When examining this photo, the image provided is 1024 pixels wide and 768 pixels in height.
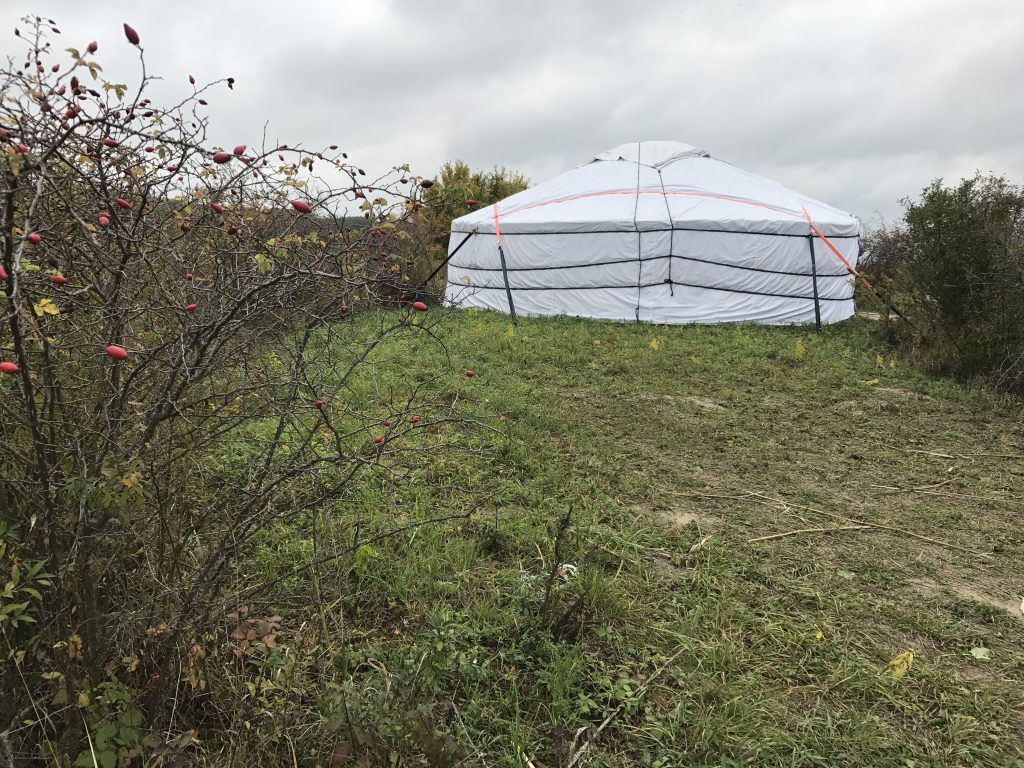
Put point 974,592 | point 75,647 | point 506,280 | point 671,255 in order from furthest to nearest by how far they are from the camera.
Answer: point 506,280
point 671,255
point 974,592
point 75,647

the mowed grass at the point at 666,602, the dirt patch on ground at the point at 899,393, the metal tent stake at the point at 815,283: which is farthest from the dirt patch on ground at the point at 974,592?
the metal tent stake at the point at 815,283

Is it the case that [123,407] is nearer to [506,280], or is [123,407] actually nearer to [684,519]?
[684,519]

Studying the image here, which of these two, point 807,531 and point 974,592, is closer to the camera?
point 974,592

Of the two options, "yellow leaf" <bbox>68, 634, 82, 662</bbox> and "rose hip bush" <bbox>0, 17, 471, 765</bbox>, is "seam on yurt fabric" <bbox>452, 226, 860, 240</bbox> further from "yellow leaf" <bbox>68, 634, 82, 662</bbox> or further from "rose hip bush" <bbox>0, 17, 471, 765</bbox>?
"yellow leaf" <bbox>68, 634, 82, 662</bbox>

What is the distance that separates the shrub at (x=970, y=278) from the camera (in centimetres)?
532

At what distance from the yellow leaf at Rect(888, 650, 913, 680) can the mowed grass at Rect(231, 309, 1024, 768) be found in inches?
0.7

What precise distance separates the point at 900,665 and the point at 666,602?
764mm

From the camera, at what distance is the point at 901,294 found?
6969 millimetres

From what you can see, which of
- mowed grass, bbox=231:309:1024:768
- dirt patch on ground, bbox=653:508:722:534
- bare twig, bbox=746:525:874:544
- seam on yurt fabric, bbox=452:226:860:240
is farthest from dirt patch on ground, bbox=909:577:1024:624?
seam on yurt fabric, bbox=452:226:860:240

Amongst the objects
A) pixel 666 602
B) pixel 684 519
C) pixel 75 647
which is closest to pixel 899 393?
pixel 684 519

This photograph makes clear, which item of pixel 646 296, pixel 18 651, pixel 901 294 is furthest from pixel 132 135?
pixel 646 296

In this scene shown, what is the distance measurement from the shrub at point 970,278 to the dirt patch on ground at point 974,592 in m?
3.45

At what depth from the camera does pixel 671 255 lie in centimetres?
907

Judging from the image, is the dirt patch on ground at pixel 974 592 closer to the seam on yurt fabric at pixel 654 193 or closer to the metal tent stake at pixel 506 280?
the metal tent stake at pixel 506 280
